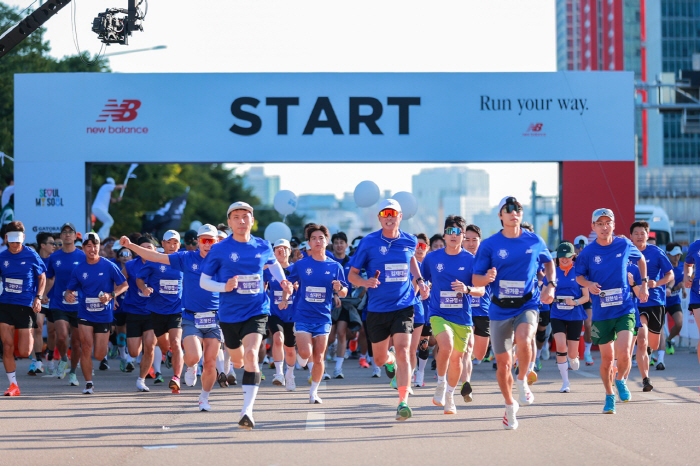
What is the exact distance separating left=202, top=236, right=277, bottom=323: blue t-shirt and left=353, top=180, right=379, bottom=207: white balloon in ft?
45.8

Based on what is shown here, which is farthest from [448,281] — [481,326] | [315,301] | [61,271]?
[61,271]

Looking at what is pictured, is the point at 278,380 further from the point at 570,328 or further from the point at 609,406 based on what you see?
the point at 609,406

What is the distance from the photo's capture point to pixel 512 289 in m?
9.34

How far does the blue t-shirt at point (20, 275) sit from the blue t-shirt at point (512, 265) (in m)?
6.60

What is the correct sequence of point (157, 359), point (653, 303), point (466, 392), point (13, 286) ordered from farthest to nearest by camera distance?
point (157, 359) < point (653, 303) < point (13, 286) < point (466, 392)

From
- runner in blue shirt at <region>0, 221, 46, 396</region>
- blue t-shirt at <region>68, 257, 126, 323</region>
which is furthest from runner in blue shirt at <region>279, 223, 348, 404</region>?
runner in blue shirt at <region>0, 221, 46, 396</region>

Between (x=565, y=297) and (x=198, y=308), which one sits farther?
(x=565, y=297)

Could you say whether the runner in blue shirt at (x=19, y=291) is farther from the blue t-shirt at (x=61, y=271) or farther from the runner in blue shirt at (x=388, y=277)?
the runner in blue shirt at (x=388, y=277)

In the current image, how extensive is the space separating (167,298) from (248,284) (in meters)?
4.06

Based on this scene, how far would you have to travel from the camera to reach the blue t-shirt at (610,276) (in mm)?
10406

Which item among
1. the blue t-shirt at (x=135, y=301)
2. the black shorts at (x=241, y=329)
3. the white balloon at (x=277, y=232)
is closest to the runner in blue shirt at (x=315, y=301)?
the black shorts at (x=241, y=329)

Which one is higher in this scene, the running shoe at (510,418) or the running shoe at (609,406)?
the running shoe at (510,418)

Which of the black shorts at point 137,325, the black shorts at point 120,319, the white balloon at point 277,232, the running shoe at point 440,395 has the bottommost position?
the running shoe at point 440,395

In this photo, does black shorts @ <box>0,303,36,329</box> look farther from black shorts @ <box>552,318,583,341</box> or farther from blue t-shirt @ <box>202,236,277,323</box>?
black shorts @ <box>552,318,583,341</box>
